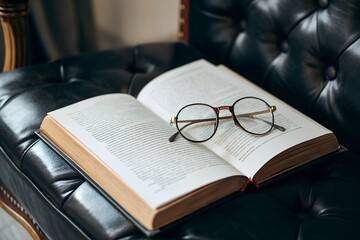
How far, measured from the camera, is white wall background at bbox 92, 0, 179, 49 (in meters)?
1.31

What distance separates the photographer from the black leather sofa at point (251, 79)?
2.01 feet

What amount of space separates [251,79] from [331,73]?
0.17 meters

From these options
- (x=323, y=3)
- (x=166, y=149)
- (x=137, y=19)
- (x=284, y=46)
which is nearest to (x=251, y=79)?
(x=284, y=46)

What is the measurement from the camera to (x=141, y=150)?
2.06 feet

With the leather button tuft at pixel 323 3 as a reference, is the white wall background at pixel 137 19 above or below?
below

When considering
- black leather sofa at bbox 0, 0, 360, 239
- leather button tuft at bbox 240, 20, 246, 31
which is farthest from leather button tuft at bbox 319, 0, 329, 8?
leather button tuft at bbox 240, 20, 246, 31

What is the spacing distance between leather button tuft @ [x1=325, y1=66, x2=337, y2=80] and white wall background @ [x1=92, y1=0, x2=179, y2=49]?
598mm

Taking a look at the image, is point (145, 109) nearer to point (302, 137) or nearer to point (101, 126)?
point (101, 126)

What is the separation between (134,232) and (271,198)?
7.2 inches

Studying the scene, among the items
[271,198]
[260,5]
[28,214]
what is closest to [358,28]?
[260,5]

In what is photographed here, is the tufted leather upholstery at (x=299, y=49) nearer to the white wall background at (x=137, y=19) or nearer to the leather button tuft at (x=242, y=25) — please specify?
the leather button tuft at (x=242, y=25)

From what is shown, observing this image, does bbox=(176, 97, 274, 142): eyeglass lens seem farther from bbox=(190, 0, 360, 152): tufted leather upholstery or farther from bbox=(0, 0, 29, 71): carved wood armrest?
bbox=(0, 0, 29, 71): carved wood armrest

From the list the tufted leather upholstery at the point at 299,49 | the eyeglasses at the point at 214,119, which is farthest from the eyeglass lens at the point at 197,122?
the tufted leather upholstery at the point at 299,49

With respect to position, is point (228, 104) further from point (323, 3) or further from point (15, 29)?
point (15, 29)
